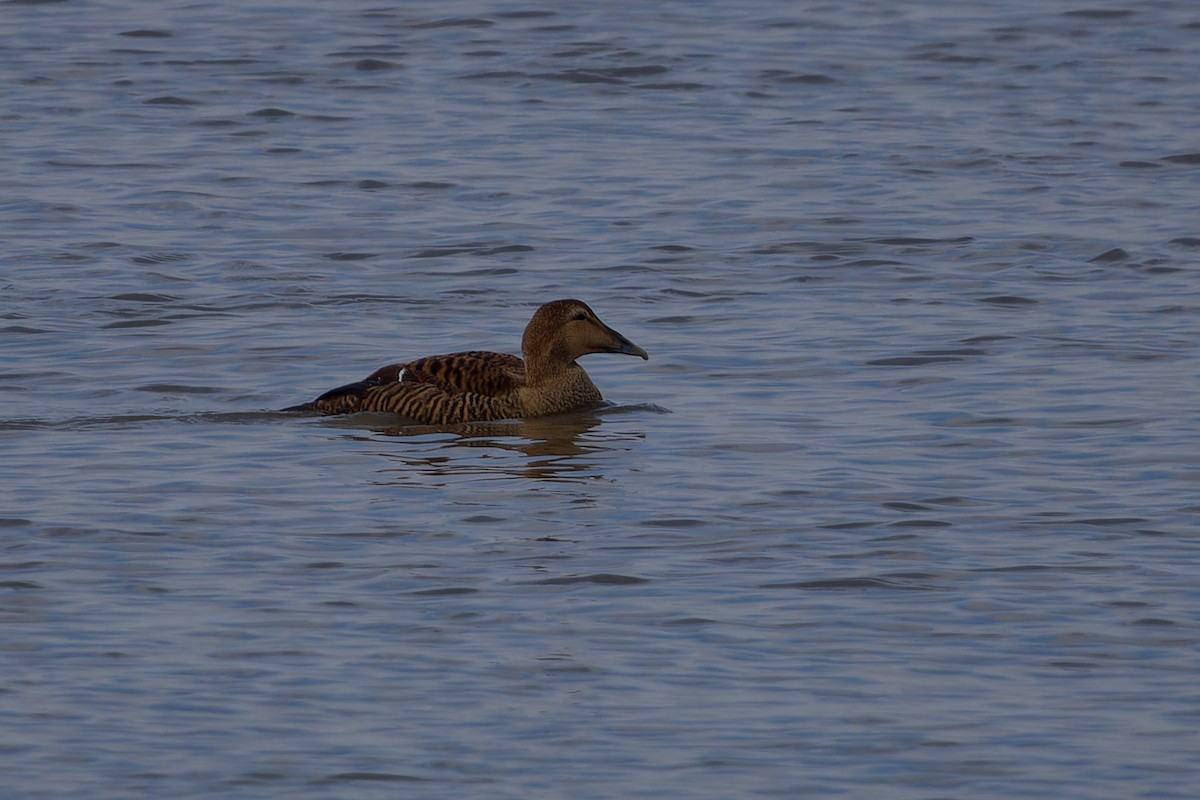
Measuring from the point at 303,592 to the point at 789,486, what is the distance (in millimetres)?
2581

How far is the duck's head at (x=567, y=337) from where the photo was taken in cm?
1241

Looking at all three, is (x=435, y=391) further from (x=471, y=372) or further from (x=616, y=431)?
(x=616, y=431)

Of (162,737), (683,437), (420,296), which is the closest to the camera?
(162,737)

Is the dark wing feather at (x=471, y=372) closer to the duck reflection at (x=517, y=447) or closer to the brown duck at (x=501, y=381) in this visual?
the brown duck at (x=501, y=381)

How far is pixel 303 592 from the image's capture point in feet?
28.0

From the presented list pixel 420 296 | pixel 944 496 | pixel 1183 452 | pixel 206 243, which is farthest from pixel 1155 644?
pixel 206 243

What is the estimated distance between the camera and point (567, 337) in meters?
12.5

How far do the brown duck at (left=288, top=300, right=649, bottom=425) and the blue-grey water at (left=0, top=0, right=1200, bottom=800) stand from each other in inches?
6.6

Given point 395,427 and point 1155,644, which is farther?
point 395,427

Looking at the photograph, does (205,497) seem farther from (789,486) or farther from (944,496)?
(944,496)

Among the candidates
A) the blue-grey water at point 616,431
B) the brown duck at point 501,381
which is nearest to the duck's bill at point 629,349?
the brown duck at point 501,381

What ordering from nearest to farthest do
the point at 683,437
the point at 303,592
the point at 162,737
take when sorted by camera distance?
the point at 162,737
the point at 303,592
the point at 683,437

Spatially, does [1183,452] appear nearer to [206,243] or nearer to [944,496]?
[944,496]

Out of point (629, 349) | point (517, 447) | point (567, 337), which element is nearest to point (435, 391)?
point (517, 447)
